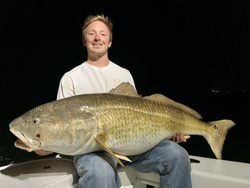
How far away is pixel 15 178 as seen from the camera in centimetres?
154

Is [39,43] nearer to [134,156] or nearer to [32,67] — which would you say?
[32,67]

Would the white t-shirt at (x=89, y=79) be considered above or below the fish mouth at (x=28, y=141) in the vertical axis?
above

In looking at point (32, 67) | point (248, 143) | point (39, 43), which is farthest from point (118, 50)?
point (248, 143)

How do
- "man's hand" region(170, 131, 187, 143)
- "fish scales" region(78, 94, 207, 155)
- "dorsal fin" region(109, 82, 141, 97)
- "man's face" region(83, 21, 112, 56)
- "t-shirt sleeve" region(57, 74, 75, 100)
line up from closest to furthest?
"fish scales" region(78, 94, 207, 155)
"dorsal fin" region(109, 82, 141, 97)
"man's hand" region(170, 131, 187, 143)
"t-shirt sleeve" region(57, 74, 75, 100)
"man's face" region(83, 21, 112, 56)

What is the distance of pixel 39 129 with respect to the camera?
53.5 inches

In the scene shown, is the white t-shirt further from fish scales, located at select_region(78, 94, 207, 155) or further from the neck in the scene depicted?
fish scales, located at select_region(78, 94, 207, 155)

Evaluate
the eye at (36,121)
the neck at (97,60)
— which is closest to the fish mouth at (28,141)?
the eye at (36,121)

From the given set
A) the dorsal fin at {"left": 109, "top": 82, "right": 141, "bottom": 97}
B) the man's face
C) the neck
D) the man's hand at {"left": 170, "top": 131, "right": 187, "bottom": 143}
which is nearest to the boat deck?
the man's hand at {"left": 170, "top": 131, "right": 187, "bottom": 143}

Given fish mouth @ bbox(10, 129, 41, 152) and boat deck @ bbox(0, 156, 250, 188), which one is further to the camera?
boat deck @ bbox(0, 156, 250, 188)

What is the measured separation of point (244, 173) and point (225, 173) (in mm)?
192

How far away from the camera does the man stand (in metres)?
1.44

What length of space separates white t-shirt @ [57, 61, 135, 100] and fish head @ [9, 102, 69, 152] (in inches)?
25.9

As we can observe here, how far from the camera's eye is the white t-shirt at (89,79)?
2.09 metres

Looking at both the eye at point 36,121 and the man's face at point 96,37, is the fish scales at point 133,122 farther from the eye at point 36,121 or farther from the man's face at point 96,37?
Answer: the man's face at point 96,37
